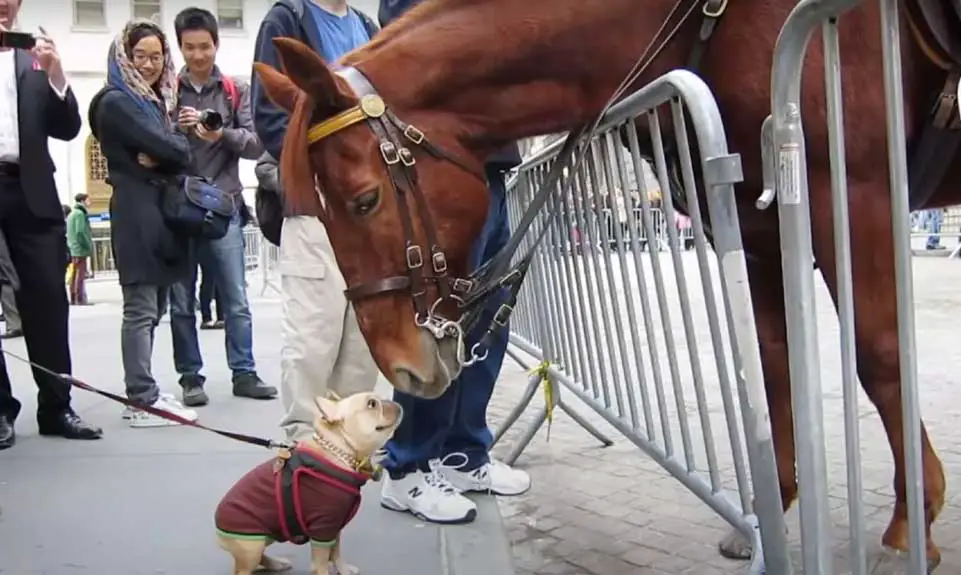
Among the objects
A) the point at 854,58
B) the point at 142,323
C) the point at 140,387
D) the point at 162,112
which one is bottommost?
the point at 140,387

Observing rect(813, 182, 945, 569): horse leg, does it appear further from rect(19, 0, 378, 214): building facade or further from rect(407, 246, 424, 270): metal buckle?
rect(19, 0, 378, 214): building facade

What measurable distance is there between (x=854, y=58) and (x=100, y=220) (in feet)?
93.0

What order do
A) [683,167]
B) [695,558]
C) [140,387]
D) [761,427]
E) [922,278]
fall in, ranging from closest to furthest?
1. [761,427]
2. [683,167]
3. [695,558]
4. [140,387]
5. [922,278]

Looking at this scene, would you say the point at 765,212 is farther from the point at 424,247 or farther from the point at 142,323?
the point at 142,323

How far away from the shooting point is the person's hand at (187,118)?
5.66m

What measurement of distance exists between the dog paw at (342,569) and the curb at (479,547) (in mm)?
283

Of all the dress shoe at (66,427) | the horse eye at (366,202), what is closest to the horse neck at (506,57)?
the horse eye at (366,202)

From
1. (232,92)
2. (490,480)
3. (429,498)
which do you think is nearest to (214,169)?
(232,92)

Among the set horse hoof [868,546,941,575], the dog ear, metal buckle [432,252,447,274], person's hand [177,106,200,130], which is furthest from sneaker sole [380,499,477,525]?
A: person's hand [177,106,200,130]

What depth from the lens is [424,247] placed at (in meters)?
2.65

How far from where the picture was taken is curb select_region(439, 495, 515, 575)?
3102mm

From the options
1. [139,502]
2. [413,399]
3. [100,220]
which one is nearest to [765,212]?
[413,399]

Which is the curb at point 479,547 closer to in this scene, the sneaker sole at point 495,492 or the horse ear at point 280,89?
the sneaker sole at point 495,492

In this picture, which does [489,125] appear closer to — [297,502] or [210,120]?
[297,502]
